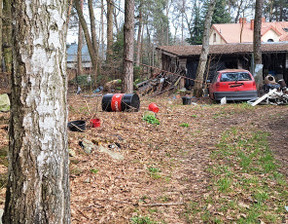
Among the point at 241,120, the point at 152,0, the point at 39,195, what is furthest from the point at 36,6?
the point at 152,0

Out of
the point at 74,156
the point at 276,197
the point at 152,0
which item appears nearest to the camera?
the point at 276,197

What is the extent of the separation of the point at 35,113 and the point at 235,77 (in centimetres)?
1220

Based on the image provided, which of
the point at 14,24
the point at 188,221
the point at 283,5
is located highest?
the point at 283,5

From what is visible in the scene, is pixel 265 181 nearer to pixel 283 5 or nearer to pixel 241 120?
pixel 241 120

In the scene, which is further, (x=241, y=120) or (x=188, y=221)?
(x=241, y=120)

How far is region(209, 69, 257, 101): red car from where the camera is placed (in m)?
12.9

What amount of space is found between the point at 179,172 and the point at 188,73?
18.0 m

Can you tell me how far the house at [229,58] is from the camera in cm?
2033

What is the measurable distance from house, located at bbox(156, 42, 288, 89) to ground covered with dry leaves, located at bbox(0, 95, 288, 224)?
12.8 metres

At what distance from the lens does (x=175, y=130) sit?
835 centimetres

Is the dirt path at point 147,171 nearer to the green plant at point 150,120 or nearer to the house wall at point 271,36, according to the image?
the green plant at point 150,120

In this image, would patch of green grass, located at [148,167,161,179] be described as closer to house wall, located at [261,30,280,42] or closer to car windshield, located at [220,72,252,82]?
car windshield, located at [220,72,252,82]

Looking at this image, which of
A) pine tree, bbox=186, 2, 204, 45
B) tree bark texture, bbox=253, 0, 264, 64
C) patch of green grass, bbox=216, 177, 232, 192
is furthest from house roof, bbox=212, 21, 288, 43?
patch of green grass, bbox=216, 177, 232, 192

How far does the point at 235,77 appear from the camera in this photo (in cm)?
1312
